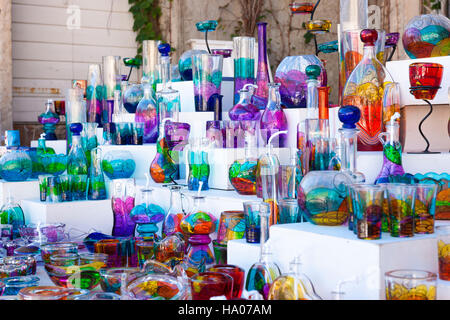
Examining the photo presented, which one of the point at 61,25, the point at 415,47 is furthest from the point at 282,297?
the point at 61,25

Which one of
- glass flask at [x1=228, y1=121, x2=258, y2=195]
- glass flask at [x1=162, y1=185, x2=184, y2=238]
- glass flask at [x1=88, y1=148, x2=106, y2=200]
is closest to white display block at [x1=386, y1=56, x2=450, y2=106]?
glass flask at [x1=228, y1=121, x2=258, y2=195]

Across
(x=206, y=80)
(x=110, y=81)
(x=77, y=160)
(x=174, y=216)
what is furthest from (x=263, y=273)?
(x=110, y=81)

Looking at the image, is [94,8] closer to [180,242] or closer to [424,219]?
[180,242]

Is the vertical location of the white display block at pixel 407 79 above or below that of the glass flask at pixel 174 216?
above

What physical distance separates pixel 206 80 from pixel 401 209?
1319 mm

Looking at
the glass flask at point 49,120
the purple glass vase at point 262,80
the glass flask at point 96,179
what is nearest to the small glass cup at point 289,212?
the purple glass vase at point 262,80

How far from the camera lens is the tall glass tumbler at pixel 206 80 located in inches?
94.7

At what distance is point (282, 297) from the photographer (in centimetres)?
113

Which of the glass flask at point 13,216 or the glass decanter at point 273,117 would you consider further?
the glass flask at point 13,216

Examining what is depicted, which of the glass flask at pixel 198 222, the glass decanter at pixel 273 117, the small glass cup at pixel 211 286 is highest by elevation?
the glass decanter at pixel 273 117

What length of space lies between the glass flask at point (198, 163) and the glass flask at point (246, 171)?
15cm

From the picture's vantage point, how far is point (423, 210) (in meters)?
1.28

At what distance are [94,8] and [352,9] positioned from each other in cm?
321

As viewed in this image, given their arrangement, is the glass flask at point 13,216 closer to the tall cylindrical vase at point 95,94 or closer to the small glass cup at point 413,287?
the tall cylindrical vase at point 95,94
